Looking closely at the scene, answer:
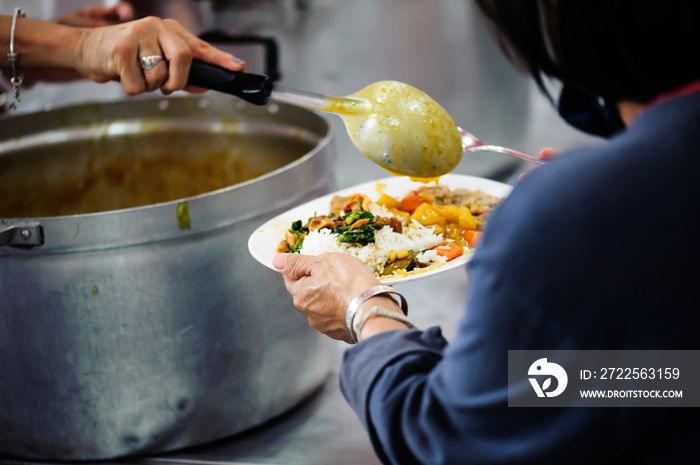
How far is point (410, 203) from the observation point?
1.21 meters

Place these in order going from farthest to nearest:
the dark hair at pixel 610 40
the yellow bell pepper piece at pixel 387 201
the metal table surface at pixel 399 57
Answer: the metal table surface at pixel 399 57 → the yellow bell pepper piece at pixel 387 201 → the dark hair at pixel 610 40

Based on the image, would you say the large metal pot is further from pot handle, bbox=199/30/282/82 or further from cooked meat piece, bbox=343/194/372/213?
pot handle, bbox=199/30/282/82

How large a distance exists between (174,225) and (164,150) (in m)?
0.62

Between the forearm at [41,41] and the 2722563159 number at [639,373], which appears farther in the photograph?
the forearm at [41,41]

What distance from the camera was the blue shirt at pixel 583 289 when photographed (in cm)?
56

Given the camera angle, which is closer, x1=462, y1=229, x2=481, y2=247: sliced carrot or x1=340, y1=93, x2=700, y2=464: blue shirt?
x1=340, y1=93, x2=700, y2=464: blue shirt

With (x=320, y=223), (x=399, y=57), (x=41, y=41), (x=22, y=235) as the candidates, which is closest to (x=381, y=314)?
(x=320, y=223)

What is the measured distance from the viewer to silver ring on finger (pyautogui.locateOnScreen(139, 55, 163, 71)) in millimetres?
1120

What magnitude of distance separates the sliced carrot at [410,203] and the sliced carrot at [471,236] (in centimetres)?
12

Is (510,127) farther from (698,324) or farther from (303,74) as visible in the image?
(698,324)

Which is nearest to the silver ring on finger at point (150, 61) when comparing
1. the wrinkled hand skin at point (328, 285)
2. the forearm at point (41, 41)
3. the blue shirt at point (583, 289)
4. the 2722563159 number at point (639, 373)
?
the forearm at point (41, 41)

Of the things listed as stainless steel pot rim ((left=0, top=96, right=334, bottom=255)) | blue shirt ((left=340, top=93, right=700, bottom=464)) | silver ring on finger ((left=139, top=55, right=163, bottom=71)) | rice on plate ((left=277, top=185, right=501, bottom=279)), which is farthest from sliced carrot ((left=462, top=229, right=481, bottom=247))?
silver ring on finger ((left=139, top=55, right=163, bottom=71))

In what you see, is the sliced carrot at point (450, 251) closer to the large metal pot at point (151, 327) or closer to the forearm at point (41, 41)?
the large metal pot at point (151, 327)

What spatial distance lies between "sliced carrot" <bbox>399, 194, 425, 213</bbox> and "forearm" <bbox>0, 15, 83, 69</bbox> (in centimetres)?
65
